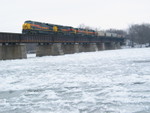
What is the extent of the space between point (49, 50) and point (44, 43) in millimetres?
2102

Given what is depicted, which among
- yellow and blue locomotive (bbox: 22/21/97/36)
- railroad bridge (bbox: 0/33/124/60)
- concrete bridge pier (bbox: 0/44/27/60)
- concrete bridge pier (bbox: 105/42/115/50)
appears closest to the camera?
concrete bridge pier (bbox: 0/44/27/60)

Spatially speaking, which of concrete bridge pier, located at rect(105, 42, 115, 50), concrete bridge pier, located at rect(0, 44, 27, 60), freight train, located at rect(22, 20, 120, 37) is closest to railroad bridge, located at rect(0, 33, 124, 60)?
concrete bridge pier, located at rect(0, 44, 27, 60)

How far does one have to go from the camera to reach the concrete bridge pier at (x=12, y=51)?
33031 mm

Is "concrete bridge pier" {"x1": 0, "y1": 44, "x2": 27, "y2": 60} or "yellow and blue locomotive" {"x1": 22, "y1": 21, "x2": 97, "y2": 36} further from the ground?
"yellow and blue locomotive" {"x1": 22, "y1": 21, "x2": 97, "y2": 36}

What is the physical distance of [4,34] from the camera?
107ft

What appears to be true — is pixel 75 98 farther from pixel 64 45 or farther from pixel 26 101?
pixel 64 45

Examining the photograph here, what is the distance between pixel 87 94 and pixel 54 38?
40.0m

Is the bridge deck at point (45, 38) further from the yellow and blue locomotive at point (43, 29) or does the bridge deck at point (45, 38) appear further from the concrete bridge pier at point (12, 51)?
the concrete bridge pier at point (12, 51)

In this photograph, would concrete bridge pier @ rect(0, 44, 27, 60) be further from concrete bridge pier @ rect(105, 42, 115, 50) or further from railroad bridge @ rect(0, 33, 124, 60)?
concrete bridge pier @ rect(105, 42, 115, 50)

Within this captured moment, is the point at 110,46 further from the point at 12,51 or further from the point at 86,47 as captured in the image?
the point at 12,51

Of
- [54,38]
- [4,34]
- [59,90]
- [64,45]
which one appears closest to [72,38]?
[64,45]

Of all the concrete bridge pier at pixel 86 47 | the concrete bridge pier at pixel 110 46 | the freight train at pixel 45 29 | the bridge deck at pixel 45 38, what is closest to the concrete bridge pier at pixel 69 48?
the bridge deck at pixel 45 38

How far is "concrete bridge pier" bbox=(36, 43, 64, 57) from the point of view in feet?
145

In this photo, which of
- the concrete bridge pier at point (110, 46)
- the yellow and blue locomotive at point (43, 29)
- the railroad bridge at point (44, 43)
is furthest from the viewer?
the concrete bridge pier at point (110, 46)
